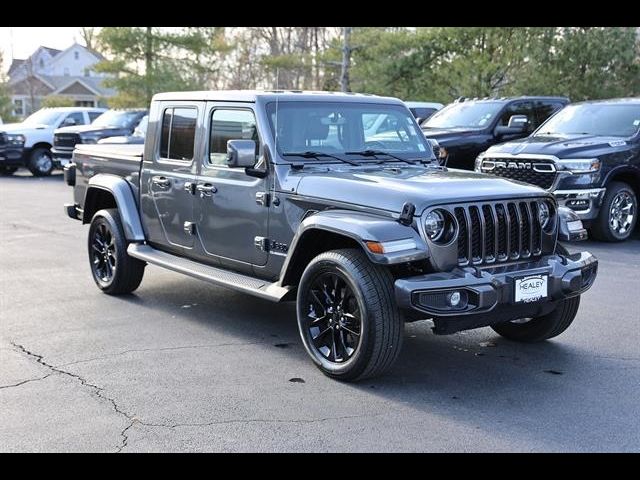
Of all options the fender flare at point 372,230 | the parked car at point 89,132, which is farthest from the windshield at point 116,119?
the fender flare at point 372,230

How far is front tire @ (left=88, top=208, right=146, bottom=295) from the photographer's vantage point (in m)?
7.25

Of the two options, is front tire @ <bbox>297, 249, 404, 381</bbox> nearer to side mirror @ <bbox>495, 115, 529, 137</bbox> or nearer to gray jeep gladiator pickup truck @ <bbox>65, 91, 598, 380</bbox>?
gray jeep gladiator pickup truck @ <bbox>65, 91, 598, 380</bbox>

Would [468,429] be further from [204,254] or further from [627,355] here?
[204,254]

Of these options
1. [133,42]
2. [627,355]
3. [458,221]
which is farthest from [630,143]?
[133,42]

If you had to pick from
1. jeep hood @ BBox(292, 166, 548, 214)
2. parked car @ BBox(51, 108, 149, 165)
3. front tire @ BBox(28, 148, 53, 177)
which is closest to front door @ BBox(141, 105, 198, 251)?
jeep hood @ BBox(292, 166, 548, 214)

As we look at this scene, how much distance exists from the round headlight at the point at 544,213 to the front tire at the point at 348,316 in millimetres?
1214

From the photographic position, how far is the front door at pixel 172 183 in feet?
21.4

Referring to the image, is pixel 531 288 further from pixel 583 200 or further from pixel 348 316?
pixel 583 200

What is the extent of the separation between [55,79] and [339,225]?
6812 cm

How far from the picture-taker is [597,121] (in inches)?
443

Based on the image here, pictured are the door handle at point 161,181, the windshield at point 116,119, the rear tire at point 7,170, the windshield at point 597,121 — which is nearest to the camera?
the door handle at point 161,181

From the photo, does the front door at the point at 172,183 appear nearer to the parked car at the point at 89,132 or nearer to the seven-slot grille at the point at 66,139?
the parked car at the point at 89,132
